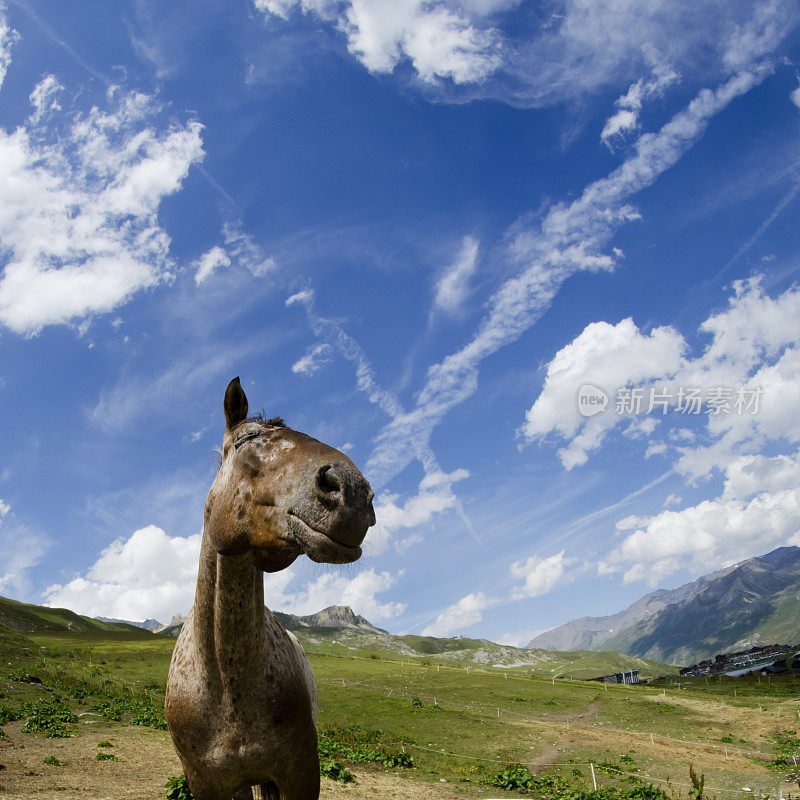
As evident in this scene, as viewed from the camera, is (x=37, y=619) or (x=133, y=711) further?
(x=37, y=619)

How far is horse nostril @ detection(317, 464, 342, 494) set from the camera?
3238 millimetres

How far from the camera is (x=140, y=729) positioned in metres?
23.1

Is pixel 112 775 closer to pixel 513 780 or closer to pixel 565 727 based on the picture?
pixel 513 780

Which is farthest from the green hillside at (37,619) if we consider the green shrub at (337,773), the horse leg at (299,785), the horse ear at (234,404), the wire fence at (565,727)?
the horse ear at (234,404)

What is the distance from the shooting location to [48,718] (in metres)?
21.6

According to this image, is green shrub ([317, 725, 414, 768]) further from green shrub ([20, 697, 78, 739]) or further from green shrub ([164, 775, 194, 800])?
green shrub ([20, 697, 78, 739])

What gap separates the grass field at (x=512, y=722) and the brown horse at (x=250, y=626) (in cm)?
1598

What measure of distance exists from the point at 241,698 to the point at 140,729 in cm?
2377

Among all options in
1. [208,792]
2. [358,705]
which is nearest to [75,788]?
[208,792]

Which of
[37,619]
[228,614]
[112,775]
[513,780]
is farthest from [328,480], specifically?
[37,619]

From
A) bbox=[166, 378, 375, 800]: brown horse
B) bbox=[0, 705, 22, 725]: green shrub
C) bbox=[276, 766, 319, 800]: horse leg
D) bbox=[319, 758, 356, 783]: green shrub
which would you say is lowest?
bbox=[319, 758, 356, 783]: green shrub

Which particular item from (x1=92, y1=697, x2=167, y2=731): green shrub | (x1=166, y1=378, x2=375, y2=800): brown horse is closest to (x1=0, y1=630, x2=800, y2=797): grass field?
(x1=92, y1=697, x2=167, y2=731): green shrub

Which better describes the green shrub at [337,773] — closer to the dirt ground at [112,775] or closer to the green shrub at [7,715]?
the dirt ground at [112,775]

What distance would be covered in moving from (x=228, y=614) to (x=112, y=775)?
53.3ft
